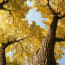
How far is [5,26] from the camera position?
10.9ft

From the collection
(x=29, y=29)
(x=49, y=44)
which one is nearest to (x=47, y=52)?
(x=49, y=44)

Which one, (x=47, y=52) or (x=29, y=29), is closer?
(x=47, y=52)

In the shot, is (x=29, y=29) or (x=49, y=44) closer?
(x=49, y=44)

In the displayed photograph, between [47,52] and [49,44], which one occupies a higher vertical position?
[49,44]

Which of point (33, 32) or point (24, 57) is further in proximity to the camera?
point (24, 57)

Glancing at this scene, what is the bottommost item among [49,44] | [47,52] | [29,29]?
[47,52]

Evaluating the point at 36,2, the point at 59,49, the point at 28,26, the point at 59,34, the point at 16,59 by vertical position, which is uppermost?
the point at 36,2

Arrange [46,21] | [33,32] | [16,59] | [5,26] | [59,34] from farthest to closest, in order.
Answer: [16,59] < [46,21] < [59,34] < [33,32] < [5,26]

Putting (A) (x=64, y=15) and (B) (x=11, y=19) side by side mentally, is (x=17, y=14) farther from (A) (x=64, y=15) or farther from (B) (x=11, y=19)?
(A) (x=64, y=15)

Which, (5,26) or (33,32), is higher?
(5,26)

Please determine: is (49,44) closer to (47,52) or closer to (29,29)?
(47,52)

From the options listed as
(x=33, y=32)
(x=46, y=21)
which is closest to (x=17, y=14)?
(x=33, y=32)

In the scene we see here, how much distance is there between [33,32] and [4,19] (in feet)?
2.86

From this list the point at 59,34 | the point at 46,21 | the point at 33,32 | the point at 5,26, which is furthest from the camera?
the point at 46,21
